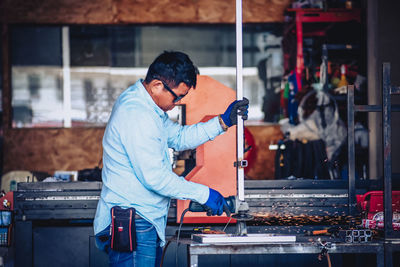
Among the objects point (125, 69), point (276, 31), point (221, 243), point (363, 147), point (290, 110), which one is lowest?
point (221, 243)

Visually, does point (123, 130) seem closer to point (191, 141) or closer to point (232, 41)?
point (191, 141)

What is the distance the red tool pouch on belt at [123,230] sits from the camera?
8.38 ft

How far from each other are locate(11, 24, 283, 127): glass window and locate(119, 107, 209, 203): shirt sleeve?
4185 mm

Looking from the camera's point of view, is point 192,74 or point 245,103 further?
point 245,103

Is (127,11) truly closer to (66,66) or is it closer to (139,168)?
(66,66)

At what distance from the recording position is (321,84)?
19.4 feet

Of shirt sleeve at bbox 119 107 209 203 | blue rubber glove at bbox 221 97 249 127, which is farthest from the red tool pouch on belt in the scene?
blue rubber glove at bbox 221 97 249 127

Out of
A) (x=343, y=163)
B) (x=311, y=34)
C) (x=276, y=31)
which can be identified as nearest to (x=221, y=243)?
(x=343, y=163)

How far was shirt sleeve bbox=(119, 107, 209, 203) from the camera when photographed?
2570mm

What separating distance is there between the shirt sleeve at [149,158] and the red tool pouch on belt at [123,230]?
0.58 feet

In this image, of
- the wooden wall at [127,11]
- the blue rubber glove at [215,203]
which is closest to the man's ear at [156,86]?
the blue rubber glove at [215,203]

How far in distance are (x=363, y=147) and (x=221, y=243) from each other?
11.8ft

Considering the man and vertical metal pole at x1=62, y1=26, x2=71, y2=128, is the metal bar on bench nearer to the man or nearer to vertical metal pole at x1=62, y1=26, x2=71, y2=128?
the man

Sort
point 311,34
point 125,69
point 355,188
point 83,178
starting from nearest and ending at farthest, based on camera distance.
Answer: point 355,188 < point 83,178 < point 311,34 < point 125,69
